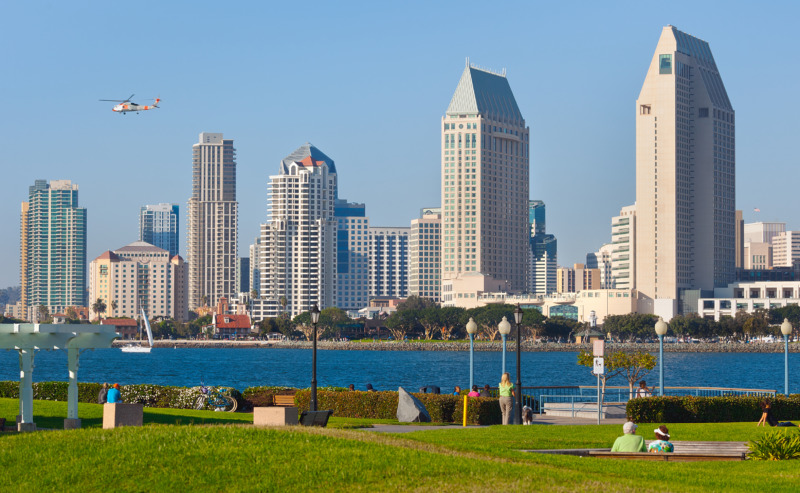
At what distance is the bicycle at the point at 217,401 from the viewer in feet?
147

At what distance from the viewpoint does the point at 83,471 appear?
65.5ft

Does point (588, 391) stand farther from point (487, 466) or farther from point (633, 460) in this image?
point (487, 466)

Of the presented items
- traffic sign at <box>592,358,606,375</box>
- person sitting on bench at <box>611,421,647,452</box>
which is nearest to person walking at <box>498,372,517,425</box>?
traffic sign at <box>592,358,606,375</box>

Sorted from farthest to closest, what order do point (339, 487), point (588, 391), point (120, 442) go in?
point (588, 391) < point (120, 442) < point (339, 487)

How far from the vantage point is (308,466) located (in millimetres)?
19391

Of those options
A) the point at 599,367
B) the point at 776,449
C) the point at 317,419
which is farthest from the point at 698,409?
the point at 317,419

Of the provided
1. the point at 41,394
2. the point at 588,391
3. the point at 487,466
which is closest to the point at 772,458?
the point at 487,466

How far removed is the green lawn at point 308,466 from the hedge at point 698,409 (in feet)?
50.8

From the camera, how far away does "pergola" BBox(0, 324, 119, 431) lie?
3105 centimetres

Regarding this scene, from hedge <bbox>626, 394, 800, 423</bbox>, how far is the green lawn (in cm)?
1549

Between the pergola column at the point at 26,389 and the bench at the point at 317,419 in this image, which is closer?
the bench at the point at 317,419

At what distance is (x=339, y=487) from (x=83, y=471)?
5176 mm

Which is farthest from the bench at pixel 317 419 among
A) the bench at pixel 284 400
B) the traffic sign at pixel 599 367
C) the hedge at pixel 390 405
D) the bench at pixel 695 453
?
the bench at pixel 284 400

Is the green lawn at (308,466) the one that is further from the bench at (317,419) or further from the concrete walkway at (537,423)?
the concrete walkway at (537,423)
